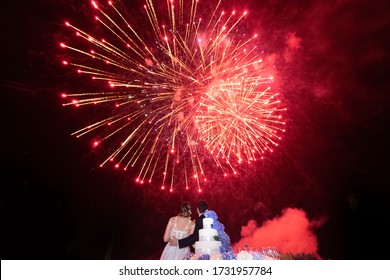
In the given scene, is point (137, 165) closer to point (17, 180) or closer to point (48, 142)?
point (48, 142)

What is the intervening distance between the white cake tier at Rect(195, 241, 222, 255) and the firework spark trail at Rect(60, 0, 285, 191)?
4.17 metres

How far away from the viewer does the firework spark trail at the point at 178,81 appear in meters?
7.00

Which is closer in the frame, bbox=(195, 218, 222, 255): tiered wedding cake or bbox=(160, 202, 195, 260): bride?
bbox=(195, 218, 222, 255): tiered wedding cake

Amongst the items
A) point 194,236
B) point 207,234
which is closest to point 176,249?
point 194,236

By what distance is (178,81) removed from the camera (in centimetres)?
722

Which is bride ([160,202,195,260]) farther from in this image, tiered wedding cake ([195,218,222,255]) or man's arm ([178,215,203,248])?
tiered wedding cake ([195,218,222,255])

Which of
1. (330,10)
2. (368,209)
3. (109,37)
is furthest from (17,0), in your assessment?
(368,209)

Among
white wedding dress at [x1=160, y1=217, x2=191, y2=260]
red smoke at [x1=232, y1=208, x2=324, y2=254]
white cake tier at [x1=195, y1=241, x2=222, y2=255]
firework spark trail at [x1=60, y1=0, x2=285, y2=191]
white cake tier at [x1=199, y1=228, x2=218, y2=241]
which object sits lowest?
white cake tier at [x1=195, y1=241, x2=222, y2=255]

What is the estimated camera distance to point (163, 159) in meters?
9.16

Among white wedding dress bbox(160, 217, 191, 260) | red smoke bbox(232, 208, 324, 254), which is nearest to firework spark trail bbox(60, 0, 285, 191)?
red smoke bbox(232, 208, 324, 254)

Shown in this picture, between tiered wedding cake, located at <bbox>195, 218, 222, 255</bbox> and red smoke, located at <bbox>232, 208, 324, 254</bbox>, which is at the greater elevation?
red smoke, located at <bbox>232, 208, 324, 254</bbox>

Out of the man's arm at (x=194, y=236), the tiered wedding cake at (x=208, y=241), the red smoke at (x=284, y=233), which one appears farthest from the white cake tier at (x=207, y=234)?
the red smoke at (x=284, y=233)

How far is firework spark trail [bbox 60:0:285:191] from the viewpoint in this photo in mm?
7000

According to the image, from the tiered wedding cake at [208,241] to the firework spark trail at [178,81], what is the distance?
3.99m
